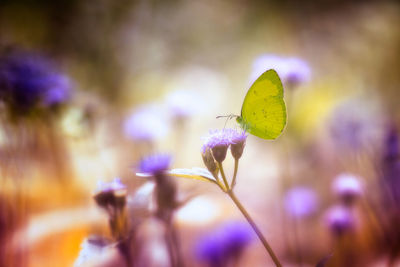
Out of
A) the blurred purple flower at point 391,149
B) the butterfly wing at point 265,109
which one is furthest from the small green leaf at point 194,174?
the blurred purple flower at point 391,149

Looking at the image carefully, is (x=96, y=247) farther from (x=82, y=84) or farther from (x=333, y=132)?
(x=82, y=84)

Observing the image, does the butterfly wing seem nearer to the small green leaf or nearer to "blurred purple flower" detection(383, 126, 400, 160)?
the small green leaf

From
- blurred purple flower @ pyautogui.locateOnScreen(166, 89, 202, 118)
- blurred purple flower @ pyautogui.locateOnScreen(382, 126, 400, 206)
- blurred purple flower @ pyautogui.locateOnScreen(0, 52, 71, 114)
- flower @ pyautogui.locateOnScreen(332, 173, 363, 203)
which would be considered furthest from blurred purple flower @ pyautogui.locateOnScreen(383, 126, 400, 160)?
blurred purple flower @ pyautogui.locateOnScreen(0, 52, 71, 114)

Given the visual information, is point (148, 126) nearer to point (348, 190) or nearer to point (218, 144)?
point (348, 190)

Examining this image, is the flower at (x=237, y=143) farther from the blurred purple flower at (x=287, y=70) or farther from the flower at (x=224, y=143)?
the blurred purple flower at (x=287, y=70)

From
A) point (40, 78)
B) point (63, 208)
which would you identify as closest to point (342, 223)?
point (40, 78)

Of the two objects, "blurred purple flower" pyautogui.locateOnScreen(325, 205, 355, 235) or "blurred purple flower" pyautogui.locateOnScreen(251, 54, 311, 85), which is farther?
"blurred purple flower" pyautogui.locateOnScreen(251, 54, 311, 85)
